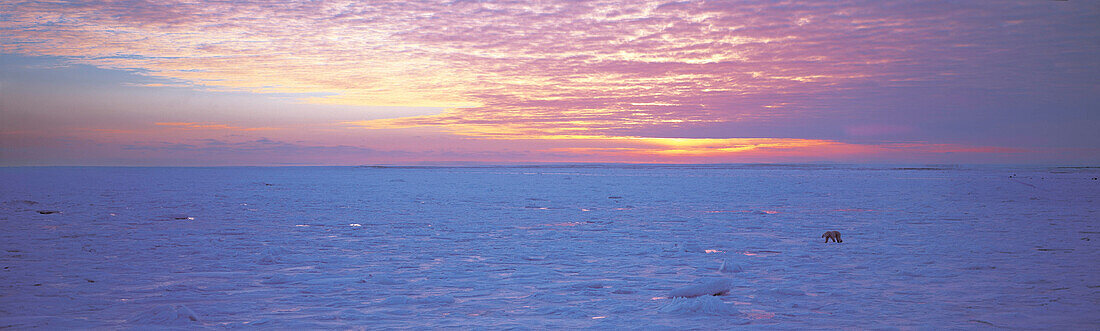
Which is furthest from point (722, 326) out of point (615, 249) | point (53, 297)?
point (53, 297)

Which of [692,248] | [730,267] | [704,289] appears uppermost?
[704,289]

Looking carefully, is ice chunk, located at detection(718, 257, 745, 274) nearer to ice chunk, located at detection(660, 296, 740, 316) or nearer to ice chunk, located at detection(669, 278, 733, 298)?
ice chunk, located at detection(669, 278, 733, 298)

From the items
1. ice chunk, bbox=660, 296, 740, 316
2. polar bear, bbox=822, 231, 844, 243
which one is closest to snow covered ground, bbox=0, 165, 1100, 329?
ice chunk, bbox=660, 296, 740, 316

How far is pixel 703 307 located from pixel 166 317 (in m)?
3.63

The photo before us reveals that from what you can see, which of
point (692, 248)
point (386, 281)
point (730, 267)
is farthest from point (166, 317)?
point (692, 248)

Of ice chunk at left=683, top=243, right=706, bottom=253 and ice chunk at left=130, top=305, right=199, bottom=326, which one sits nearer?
ice chunk at left=130, top=305, right=199, bottom=326

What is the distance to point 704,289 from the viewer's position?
5332mm

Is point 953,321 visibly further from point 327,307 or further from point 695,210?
point 695,210

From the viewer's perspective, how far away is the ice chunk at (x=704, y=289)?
5.28 m

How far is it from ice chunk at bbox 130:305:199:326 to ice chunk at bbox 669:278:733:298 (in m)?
3.45

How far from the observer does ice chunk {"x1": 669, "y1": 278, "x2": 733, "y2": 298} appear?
5.28m

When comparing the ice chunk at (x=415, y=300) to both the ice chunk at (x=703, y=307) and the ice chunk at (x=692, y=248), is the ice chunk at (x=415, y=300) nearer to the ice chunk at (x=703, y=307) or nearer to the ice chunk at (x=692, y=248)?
the ice chunk at (x=703, y=307)

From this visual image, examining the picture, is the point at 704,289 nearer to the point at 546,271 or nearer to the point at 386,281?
the point at 546,271

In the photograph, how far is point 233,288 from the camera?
222 inches
